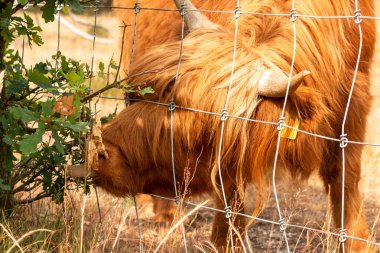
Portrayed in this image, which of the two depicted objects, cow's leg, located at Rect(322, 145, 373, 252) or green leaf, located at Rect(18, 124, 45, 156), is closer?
green leaf, located at Rect(18, 124, 45, 156)

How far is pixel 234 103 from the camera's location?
3479 mm

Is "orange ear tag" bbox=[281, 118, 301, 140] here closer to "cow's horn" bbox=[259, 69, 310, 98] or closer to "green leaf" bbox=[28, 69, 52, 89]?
"cow's horn" bbox=[259, 69, 310, 98]

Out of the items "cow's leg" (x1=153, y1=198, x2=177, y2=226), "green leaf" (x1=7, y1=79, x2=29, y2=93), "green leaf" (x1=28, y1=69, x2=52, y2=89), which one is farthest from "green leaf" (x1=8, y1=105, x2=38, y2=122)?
"cow's leg" (x1=153, y1=198, x2=177, y2=226)

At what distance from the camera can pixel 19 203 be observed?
4.02 m

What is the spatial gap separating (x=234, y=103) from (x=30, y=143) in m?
0.97

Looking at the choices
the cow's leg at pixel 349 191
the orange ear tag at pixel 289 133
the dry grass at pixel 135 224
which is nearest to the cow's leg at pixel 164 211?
the dry grass at pixel 135 224

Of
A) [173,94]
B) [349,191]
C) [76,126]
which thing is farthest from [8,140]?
[349,191]

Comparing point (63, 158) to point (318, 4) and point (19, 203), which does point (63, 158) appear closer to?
point (19, 203)

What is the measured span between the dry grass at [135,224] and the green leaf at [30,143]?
1.01 feet

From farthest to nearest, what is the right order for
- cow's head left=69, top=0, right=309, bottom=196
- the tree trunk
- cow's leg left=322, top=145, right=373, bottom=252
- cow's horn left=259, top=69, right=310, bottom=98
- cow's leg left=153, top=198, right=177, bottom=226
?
cow's leg left=153, top=198, right=177, bottom=226, cow's leg left=322, top=145, right=373, bottom=252, the tree trunk, cow's head left=69, top=0, right=309, bottom=196, cow's horn left=259, top=69, right=310, bottom=98

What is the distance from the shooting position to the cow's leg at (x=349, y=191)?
14.6 feet

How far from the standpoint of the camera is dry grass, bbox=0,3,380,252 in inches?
140

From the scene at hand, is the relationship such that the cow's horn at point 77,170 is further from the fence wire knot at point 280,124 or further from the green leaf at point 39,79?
the fence wire knot at point 280,124

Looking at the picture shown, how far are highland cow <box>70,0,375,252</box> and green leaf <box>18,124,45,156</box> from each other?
1.50 ft
